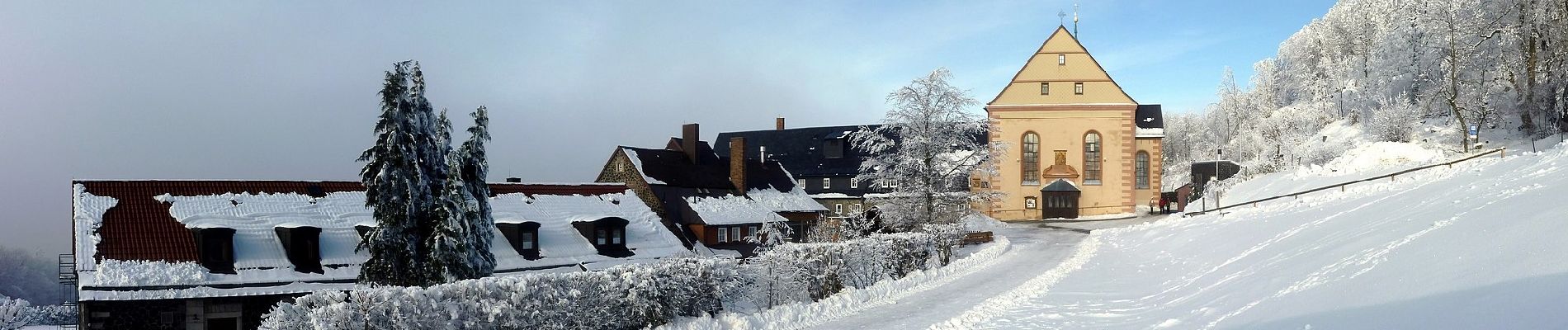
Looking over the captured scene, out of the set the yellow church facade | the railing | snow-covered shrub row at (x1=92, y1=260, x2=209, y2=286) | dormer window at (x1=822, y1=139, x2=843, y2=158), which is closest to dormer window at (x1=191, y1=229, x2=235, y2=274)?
snow-covered shrub row at (x1=92, y1=260, x2=209, y2=286)

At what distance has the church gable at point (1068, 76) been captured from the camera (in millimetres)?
61062

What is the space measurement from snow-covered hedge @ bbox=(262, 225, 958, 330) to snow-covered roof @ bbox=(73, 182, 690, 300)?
618 cm

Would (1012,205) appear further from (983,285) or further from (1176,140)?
(1176,140)

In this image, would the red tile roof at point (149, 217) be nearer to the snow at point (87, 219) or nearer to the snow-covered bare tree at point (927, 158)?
the snow at point (87, 219)

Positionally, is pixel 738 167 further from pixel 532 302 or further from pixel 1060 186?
pixel 532 302

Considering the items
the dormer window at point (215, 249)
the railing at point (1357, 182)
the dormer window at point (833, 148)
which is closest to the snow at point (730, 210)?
the railing at point (1357, 182)

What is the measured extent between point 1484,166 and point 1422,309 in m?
24.3

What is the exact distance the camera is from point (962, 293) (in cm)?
1967

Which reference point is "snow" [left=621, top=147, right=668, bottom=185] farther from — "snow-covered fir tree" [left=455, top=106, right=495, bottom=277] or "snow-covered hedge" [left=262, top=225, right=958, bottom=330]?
"snow-covered hedge" [left=262, top=225, right=958, bottom=330]

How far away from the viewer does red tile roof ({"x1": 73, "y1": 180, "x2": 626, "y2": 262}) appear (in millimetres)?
27984

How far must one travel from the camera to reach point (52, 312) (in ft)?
116

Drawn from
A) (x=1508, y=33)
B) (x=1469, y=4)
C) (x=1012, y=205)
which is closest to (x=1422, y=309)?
(x=1508, y=33)

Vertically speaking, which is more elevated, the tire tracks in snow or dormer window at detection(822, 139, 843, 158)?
dormer window at detection(822, 139, 843, 158)

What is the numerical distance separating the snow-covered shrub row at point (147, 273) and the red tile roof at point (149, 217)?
1.27 feet
